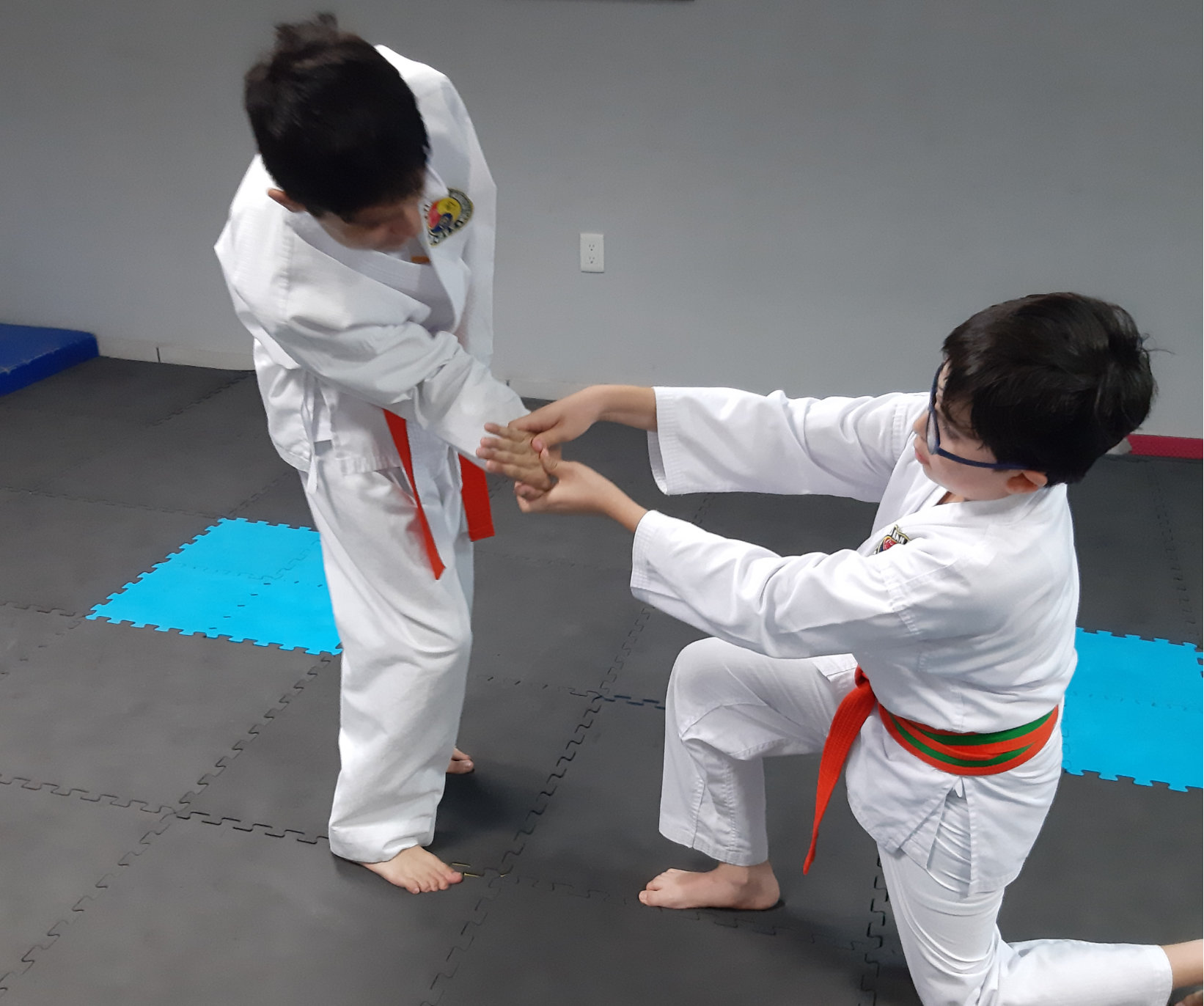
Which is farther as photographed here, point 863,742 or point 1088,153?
point 1088,153

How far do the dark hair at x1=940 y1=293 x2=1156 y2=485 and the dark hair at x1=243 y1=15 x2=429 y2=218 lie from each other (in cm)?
83

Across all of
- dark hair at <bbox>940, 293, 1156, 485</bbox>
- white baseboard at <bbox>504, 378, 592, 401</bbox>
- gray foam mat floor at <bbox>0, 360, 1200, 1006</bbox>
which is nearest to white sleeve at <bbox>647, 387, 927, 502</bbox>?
dark hair at <bbox>940, 293, 1156, 485</bbox>

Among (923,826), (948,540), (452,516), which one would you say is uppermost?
(948,540)

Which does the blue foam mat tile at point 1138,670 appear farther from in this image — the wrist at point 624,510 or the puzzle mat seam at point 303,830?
the wrist at point 624,510

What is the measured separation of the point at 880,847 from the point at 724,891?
0.40 m

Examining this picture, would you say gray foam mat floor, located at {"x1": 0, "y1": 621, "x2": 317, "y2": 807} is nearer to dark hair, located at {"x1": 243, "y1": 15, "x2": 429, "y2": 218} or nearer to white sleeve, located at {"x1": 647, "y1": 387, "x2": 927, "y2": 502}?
white sleeve, located at {"x1": 647, "y1": 387, "x2": 927, "y2": 502}

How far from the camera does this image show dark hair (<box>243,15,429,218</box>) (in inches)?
59.1

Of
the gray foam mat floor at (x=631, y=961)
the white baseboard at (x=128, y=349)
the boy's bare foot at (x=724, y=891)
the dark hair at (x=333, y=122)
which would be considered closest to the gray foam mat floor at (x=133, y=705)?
the gray foam mat floor at (x=631, y=961)

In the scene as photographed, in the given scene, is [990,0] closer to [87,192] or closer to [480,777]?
[480,777]

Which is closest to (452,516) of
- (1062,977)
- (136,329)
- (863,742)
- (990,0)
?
(863,742)

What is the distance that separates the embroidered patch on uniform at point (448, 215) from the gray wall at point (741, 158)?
2.39 m

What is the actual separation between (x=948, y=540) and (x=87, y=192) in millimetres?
4543

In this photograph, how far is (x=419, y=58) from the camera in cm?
430

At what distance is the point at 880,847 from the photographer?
1778 mm
